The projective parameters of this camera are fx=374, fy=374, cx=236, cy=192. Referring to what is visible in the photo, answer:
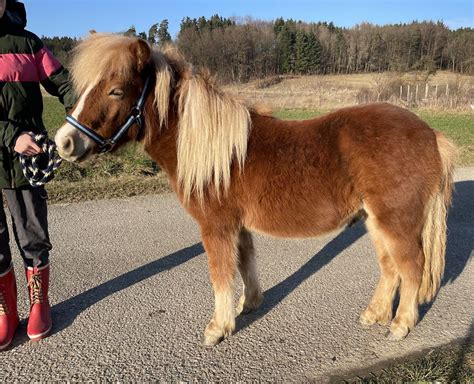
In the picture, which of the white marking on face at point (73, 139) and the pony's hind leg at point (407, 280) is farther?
the pony's hind leg at point (407, 280)

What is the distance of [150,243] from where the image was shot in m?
4.41

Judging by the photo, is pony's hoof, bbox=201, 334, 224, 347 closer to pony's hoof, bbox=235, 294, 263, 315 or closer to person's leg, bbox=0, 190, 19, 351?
pony's hoof, bbox=235, 294, 263, 315

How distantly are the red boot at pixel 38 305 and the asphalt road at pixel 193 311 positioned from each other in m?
0.08

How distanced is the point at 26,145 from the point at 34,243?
0.77 meters

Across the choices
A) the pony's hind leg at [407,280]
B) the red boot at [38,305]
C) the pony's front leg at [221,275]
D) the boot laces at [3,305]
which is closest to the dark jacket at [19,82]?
the red boot at [38,305]

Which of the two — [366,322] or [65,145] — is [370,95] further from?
[65,145]

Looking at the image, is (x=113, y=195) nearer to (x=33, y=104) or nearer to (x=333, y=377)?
(x=33, y=104)

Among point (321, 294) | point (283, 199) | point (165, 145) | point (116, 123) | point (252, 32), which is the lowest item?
point (321, 294)

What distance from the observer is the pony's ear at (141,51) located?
2278 mm

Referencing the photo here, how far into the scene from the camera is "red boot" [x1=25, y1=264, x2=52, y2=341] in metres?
2.71

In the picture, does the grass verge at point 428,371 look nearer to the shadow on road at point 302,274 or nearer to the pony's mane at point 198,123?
the shadow on road at point 302,274

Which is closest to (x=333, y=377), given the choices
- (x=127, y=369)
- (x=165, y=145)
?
(x=127, y=369)

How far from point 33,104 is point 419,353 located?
318 centimetres

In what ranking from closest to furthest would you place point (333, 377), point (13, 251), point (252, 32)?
point (333, 377) < point (13, 251) < point (252, 32)
